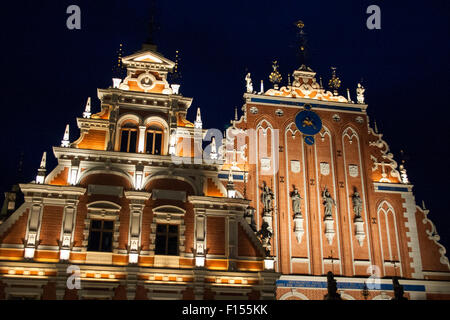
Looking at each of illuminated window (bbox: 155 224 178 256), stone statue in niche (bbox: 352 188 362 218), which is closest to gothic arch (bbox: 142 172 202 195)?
illuminated window (bbox: 155 224 178 256)

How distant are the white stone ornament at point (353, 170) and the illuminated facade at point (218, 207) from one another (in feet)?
0.40

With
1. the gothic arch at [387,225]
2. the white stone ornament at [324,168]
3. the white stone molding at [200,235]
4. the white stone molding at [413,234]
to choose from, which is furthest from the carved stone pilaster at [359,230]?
the white stone molding at [200,235]

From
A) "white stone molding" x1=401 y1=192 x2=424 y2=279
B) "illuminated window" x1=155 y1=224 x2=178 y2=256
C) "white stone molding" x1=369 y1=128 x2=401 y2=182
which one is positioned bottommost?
"illuminated window" x1=155 y1=224 x2=178 y2=256

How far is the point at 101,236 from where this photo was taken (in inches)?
875

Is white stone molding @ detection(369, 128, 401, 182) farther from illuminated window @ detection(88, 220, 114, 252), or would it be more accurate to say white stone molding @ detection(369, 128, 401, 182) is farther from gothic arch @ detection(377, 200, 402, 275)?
illuminated window @ detection(88, 220, 114, 252)

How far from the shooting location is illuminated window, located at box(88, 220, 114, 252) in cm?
2203

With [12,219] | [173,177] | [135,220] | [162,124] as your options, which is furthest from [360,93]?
[12,219]

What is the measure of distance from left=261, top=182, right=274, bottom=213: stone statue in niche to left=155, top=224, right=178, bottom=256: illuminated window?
7.47 meters

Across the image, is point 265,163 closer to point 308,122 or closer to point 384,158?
point 308,122

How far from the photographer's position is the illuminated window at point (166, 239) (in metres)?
22.5

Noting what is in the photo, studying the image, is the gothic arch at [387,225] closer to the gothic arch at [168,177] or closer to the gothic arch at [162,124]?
the gothic arch at [168,177]

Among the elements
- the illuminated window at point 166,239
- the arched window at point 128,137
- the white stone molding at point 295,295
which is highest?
the arched window at point 128,137

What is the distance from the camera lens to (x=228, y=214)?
2350 cm
